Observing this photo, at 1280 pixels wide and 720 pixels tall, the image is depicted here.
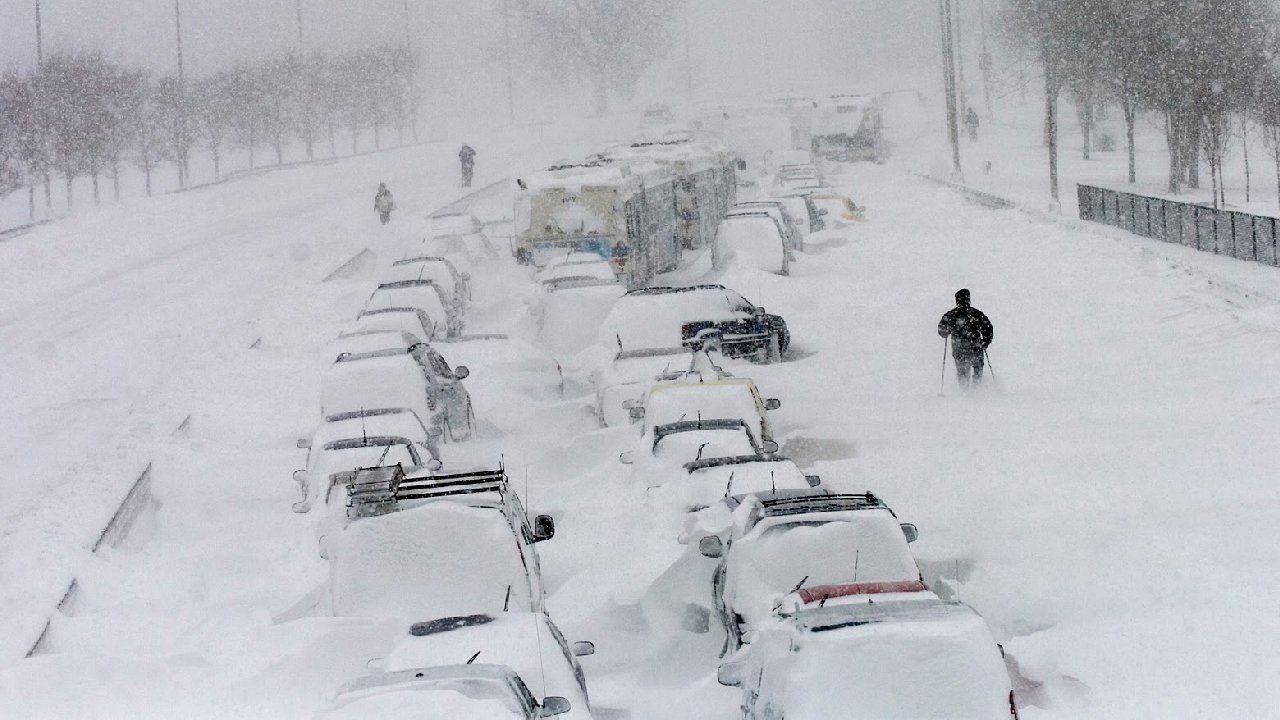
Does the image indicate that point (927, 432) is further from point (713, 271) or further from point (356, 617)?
point (713, 271)

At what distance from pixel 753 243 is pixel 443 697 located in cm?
Answer: 1897

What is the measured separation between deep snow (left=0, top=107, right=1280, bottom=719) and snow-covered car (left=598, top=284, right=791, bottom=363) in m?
0.47

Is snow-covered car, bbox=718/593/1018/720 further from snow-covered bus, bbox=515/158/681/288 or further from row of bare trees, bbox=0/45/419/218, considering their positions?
row of bare trees, bbox=0/45/419/218

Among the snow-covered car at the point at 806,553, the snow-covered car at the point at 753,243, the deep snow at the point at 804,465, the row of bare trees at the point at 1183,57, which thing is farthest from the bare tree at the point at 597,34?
the snow-covered car at the point at 806,553

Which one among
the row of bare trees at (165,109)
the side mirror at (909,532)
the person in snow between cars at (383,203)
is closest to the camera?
the side mirror at (909,532)

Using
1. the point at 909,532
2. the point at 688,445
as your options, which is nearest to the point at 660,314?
the point at 688,445

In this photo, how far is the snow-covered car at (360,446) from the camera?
11.5 metres

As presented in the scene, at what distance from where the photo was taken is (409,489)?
8617mm

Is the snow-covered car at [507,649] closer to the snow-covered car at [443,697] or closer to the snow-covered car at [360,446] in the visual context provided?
the snow-covered car at [443,697]

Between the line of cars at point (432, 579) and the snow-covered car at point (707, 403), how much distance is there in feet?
7.04

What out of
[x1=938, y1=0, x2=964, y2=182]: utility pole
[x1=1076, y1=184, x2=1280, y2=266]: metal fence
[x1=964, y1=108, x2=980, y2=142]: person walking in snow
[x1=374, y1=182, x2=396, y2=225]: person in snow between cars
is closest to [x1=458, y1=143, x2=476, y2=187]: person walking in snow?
[x1=374, y1=182, x2=396, y2=225]: person in snow between cars

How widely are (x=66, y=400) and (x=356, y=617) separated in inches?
511

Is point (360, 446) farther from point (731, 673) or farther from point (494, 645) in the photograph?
point (731, 673)

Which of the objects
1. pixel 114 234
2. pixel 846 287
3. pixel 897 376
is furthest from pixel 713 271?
pixel 114 234
